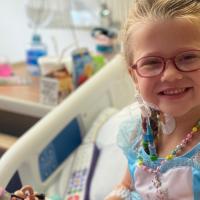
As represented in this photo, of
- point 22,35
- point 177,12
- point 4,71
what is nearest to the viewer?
point 177,12

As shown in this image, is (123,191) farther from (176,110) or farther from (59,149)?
(59,149)

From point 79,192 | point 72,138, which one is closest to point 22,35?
point 72,138

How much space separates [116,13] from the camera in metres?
2.38

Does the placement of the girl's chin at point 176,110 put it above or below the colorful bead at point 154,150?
above

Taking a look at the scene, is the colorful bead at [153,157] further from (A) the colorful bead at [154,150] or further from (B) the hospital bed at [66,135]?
(B) the hospital bed at [66,135]

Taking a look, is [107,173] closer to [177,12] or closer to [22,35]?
[177,12]

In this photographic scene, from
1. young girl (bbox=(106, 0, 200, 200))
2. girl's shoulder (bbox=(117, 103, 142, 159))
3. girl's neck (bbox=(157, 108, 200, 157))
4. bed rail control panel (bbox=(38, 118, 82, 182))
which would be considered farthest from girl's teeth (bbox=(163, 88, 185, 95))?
bed rail control panel (bbox=(38, 118, 82, 182))

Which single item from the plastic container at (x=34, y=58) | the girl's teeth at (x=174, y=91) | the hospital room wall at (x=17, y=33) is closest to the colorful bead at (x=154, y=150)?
the girl's teeth at (x=174, y=91)

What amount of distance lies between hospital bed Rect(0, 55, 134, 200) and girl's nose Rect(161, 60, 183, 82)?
24.4 inches

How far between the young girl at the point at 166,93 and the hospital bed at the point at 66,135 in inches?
16.4

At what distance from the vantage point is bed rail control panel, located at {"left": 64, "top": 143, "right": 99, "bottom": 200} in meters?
1.49

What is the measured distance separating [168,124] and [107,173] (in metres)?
0.50

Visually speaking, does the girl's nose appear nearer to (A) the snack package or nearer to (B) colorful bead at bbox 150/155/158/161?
(B) colorful bead at bbox 150/155/158/161

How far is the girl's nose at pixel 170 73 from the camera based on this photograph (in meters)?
0.88
